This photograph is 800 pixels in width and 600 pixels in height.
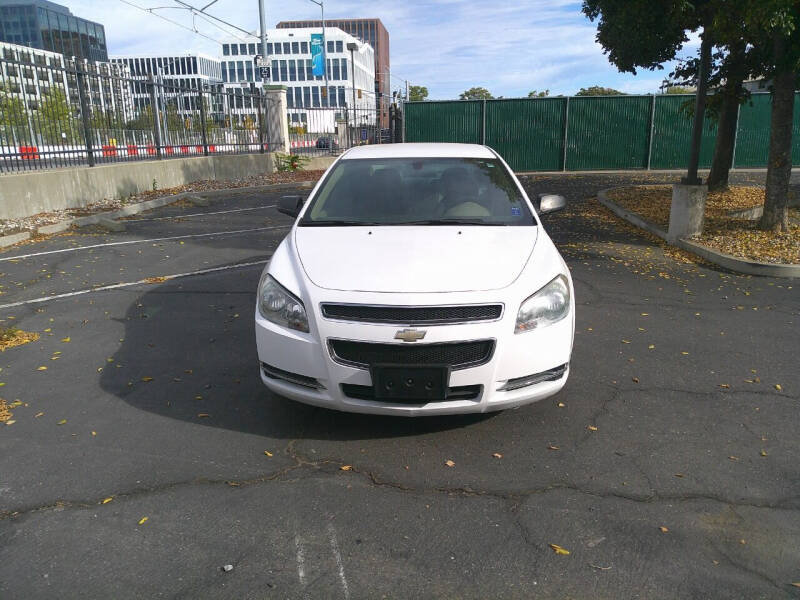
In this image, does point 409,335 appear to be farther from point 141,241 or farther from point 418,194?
point 141,241

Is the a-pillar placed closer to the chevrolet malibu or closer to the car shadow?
the car shadow

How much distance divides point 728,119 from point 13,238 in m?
14.1

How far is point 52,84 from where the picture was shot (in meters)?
12.6

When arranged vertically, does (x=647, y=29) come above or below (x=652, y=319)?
above

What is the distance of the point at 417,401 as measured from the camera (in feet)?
11.1

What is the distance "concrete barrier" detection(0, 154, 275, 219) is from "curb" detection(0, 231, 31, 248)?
3.56 feet

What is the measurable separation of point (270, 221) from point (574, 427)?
9404mm

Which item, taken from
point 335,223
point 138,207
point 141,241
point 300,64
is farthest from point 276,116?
point 300,64

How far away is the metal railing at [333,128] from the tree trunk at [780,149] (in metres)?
18.7

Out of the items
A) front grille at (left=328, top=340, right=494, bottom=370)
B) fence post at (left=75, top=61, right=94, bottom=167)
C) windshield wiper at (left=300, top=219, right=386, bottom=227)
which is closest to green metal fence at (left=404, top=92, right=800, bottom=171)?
fence post at (left=75, top=61, right=94, bottom=167)

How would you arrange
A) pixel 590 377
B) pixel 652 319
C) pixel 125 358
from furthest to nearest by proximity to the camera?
pixel 652 319 → pixel 125 358 → pixel 590 377

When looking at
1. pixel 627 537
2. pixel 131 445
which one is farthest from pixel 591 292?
pixel 131 445

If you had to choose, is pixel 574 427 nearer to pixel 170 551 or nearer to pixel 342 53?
pixel 170 551

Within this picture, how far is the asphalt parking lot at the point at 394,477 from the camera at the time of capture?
2.53 m
